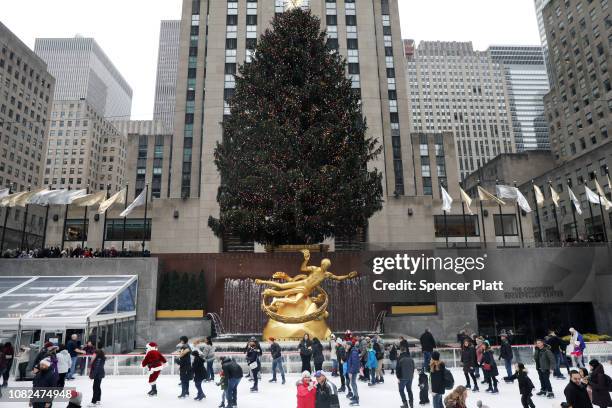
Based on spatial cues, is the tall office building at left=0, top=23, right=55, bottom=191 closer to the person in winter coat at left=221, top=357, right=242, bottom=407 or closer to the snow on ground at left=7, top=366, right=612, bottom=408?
the snow on ground at left=7, top=366, right=612, bottom=408

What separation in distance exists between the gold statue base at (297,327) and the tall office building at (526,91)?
152 m

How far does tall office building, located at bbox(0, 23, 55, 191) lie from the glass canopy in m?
74.5

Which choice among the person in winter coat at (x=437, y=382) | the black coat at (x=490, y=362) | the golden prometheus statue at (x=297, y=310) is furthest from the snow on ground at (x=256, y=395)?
the golden prometheus statue at (x=297, y=310)

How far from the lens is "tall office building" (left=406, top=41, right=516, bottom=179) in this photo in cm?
14425

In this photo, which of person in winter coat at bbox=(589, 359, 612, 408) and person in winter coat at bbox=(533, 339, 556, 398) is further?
person in winter coat at bbox=(533, 339, 556, 398)

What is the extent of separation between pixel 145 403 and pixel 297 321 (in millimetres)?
10803

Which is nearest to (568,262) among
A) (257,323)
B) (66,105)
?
(257,323)

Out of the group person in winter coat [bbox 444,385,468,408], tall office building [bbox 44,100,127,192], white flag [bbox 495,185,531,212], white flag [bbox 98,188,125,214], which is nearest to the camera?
person in winter coat [bbox 444,385,468,408]

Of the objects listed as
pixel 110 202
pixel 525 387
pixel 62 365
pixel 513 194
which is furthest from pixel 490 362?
pixel 110 202

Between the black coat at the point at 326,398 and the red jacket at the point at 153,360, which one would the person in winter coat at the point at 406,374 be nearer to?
the black coat at the point at 326,398

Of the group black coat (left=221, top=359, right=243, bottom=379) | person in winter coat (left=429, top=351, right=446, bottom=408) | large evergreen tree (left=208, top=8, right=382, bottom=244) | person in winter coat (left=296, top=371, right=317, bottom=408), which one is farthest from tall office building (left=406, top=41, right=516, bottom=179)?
person in winter coat (left=296, top=371, right=317, bottom=408)

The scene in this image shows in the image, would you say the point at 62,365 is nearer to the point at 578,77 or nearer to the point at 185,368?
the point at 185,368

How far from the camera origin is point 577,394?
913 cm

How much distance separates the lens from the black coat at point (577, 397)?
9078 millimetres
